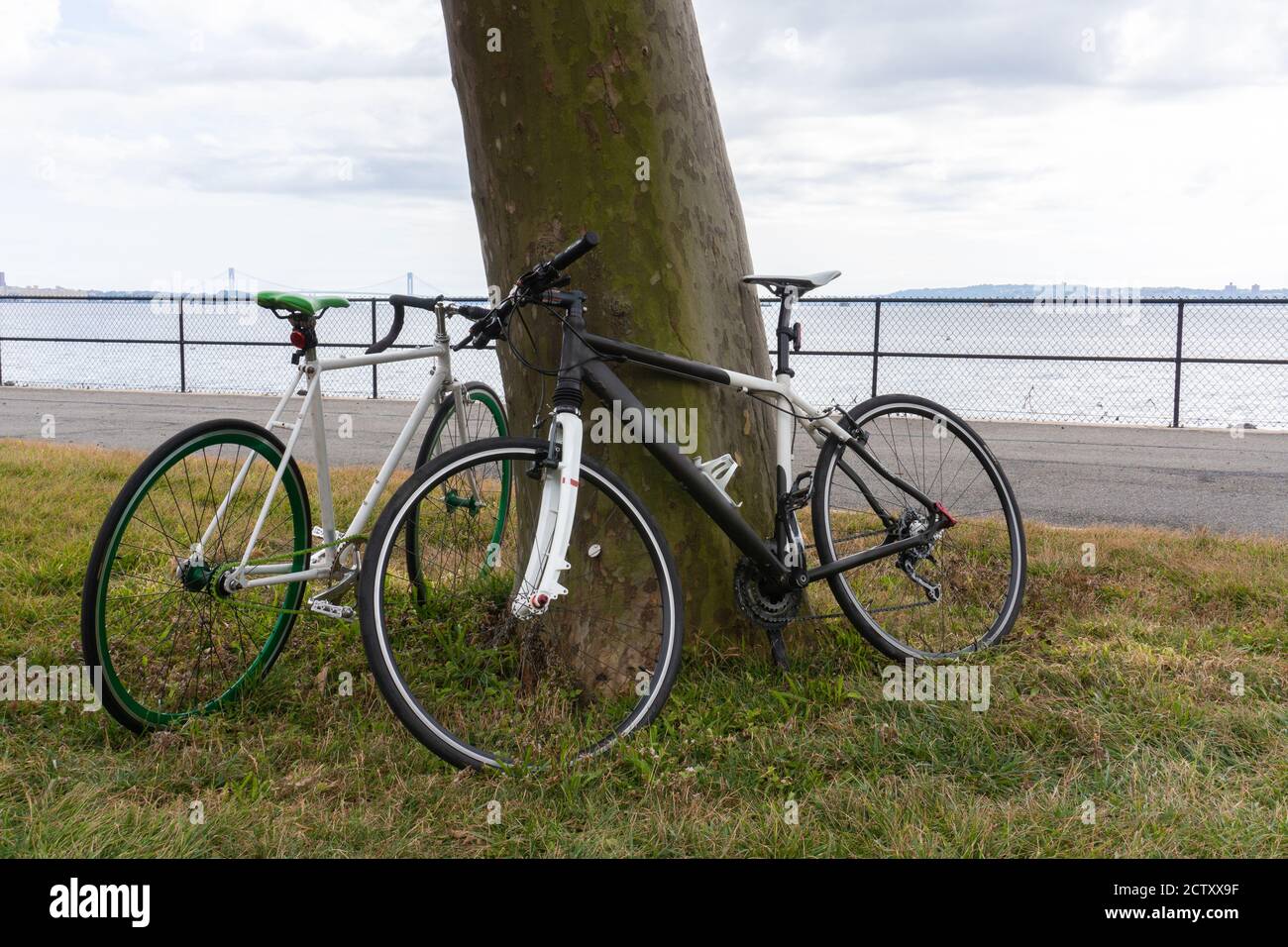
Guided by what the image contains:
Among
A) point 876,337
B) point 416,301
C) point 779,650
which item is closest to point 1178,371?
point 876,337

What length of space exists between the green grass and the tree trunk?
566mm

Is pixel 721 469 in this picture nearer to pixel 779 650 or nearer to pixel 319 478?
pixel 779 650

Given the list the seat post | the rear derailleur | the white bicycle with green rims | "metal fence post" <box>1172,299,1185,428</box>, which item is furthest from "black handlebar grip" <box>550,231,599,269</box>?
"metal fence post" <box>1172,299,1185,428</box>

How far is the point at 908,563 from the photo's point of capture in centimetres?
399

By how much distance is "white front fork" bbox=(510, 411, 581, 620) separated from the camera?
297 centimetres

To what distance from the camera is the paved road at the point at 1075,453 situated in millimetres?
7113

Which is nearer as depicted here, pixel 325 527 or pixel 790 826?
pixel 790 826

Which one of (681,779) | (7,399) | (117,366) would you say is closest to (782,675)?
(681,779)

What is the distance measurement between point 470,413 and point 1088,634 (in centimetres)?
242

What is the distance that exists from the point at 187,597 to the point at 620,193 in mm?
1772

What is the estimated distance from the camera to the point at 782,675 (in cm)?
360

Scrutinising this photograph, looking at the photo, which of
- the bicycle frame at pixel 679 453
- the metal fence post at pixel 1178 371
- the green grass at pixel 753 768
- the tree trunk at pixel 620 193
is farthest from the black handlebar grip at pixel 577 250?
the metal fence post at pixel 1178 371
